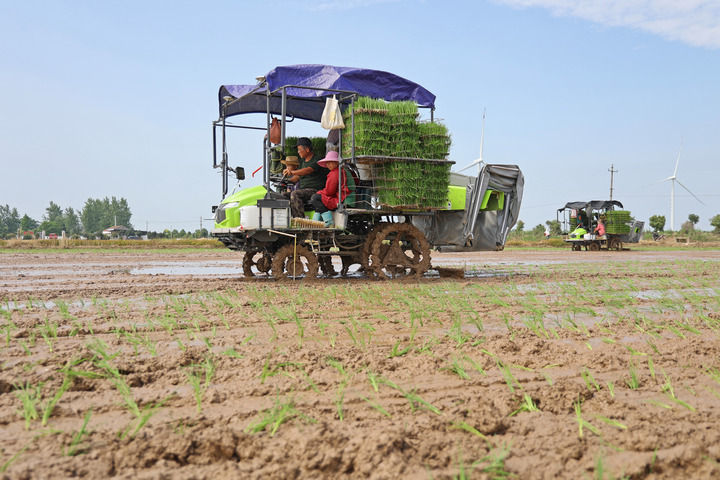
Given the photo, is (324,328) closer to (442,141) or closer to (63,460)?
(63,460)

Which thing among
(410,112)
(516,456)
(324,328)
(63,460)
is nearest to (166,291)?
(324,328)

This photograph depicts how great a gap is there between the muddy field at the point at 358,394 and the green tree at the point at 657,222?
60.8m

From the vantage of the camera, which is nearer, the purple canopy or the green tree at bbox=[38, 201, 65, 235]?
the purple canopy

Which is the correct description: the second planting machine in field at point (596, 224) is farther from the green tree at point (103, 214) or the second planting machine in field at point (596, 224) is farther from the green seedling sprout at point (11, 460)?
the green tree at point (103, 214)

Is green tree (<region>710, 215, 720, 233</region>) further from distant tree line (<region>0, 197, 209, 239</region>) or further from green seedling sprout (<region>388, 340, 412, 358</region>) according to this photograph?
distant tree line (<region>0, 197, 209, 239</region>)

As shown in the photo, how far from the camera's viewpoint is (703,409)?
2.59 m

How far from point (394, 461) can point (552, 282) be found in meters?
7.45

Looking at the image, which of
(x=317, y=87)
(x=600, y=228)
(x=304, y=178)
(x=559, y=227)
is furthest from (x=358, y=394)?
(x=559, y=227)

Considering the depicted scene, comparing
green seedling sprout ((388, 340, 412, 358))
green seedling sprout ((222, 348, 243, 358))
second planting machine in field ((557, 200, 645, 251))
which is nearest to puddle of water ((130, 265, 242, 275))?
green seedling sprout ((222, 348, 243, 358))

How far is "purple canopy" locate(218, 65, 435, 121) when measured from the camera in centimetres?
859

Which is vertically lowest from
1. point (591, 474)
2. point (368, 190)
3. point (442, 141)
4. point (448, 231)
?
point (591, 474)

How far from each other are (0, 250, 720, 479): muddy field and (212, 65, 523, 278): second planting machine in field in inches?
141

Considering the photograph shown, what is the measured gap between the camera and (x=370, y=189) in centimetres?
951

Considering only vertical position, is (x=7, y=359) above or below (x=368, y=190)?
below
